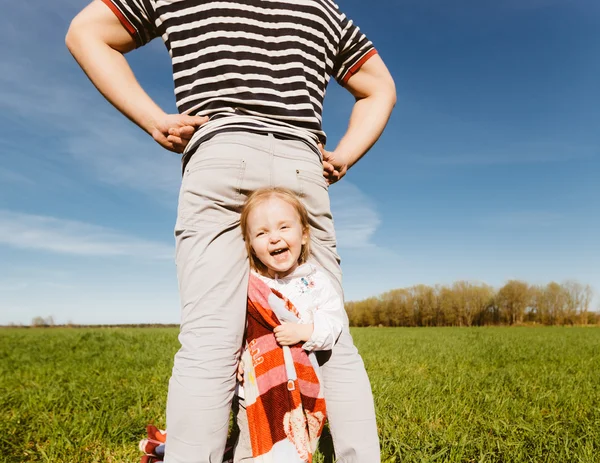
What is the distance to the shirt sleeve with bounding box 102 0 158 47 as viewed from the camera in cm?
178

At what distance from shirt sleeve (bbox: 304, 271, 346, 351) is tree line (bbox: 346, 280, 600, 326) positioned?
8449 centimetres

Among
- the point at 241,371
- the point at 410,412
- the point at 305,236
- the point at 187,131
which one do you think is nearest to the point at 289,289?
the point at 305,236

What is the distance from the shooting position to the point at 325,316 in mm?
1726

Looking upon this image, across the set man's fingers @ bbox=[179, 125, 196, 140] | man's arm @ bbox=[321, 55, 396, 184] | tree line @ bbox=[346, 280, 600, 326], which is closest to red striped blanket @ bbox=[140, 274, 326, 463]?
man's fingers @ bbox=[179, 125, 196, 140]

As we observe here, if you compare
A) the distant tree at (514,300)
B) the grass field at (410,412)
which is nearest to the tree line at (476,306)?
the distant tree at (514,300)

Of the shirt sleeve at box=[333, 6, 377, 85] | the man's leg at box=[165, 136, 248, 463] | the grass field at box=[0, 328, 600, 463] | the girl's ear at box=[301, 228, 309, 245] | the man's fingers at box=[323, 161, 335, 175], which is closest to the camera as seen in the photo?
the man's leg at box=[165, 136, 248, 463]

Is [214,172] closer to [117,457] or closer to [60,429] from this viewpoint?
[117,457]

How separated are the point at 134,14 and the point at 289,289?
132cm

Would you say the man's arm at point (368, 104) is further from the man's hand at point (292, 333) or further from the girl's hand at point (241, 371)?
the girl's hand at point (241, 371)

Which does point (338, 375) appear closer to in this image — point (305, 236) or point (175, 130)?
point (305, 236)

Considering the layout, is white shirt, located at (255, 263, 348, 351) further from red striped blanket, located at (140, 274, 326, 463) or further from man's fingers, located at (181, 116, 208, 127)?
man's fingers, located at (181, 116, 208, 127)

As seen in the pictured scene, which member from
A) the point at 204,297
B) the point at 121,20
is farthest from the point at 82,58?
the point at 204,297

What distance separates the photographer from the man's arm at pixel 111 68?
1733mm

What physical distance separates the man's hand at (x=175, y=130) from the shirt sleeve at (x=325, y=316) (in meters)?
0.77
